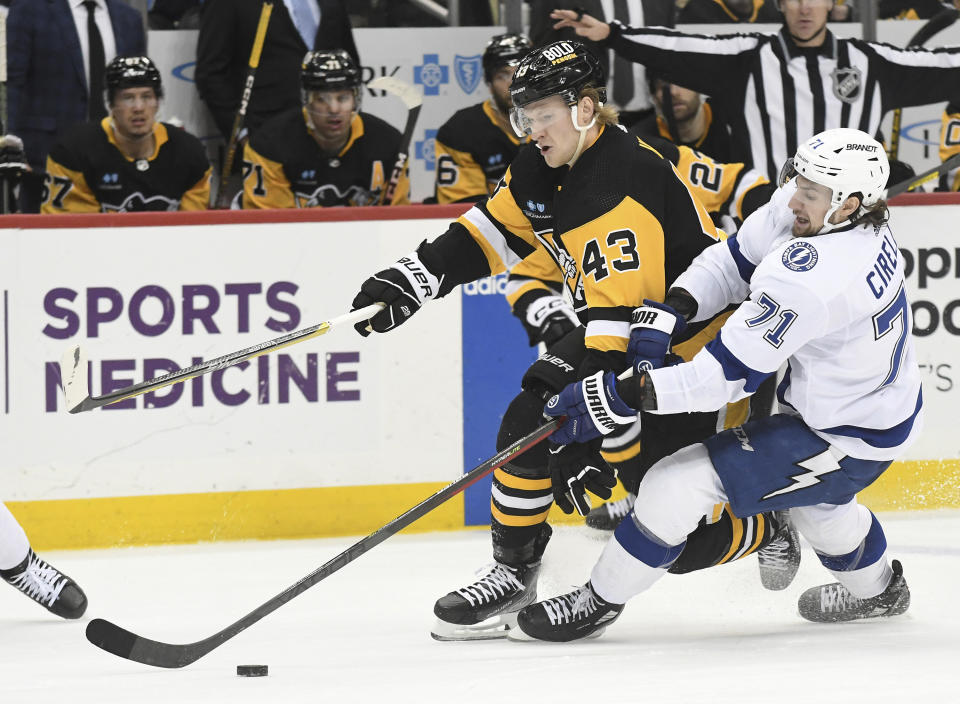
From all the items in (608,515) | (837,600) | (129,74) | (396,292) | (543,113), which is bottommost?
(608,515)

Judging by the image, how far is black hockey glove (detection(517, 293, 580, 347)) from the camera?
349 cm

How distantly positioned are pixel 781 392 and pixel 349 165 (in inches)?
83.0

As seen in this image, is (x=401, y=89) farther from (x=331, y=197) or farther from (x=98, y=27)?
(x=98, y=27)

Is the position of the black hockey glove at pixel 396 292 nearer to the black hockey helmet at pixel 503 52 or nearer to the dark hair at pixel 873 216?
the dark hair at pixel 873 216

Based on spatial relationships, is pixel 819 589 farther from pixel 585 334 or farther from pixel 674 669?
pixel 585 334

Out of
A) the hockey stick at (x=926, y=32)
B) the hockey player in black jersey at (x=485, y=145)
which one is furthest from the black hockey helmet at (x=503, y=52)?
the hockey stick at (x=926, y=32)

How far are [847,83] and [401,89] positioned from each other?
140cm

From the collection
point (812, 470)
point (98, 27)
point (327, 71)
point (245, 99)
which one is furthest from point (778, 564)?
point (98, 27)

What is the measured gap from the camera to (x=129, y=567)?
12.2ft

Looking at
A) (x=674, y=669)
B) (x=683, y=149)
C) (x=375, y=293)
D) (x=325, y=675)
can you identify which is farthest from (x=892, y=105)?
(x=325, y=675)

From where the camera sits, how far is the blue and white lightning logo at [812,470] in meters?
2.67

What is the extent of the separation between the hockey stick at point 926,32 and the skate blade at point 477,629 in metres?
2.71

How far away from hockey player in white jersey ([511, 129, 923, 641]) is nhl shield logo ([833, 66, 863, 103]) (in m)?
1.64

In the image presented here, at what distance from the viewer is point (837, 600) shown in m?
2.98
